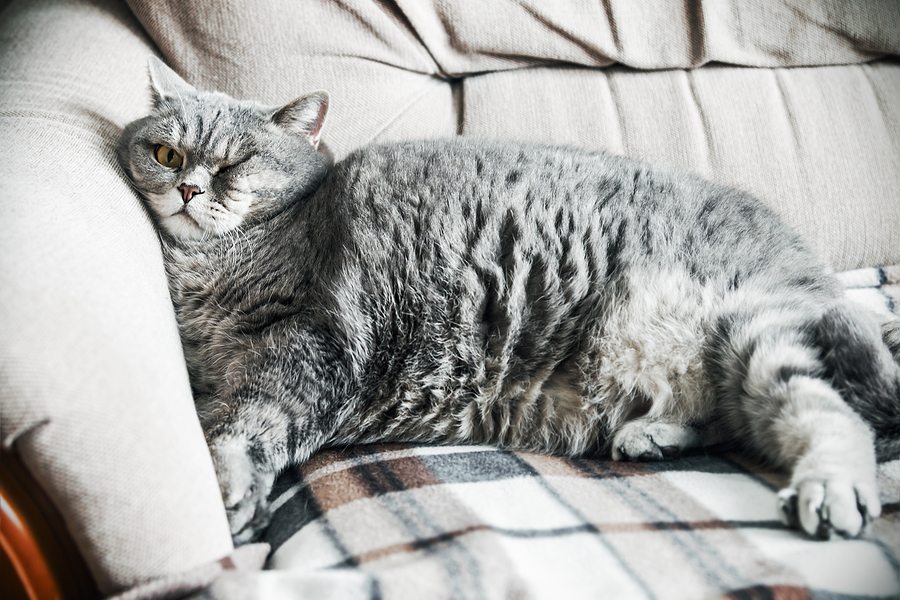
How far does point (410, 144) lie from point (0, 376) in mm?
918

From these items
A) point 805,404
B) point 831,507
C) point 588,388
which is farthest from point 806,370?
point 588,388

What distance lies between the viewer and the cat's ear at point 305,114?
59.4 inches

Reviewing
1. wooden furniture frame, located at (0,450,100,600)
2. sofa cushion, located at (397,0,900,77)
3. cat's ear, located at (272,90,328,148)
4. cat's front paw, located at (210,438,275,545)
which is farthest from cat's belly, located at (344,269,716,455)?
sofa cushion, located at (397,0,900,77)

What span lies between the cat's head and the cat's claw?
848 millimetres

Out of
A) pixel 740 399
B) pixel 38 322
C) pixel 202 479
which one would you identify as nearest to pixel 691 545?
pixel 740 399

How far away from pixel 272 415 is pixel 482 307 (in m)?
0.43

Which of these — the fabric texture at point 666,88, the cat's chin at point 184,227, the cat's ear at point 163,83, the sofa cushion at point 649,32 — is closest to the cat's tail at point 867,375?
the fabric texture at point 666,88

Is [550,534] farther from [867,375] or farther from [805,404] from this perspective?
[867,375]

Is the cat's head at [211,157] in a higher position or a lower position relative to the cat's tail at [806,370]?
higher

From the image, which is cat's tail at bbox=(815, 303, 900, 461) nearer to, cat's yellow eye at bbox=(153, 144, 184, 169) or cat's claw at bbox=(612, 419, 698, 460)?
cat's claw at bbox=(612, 419, 698, 460)

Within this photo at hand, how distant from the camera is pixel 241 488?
1.13 metres

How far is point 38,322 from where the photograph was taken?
932 mm

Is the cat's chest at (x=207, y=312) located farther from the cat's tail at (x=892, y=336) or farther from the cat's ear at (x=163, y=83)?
the cat's tail at (x=892, y=336)

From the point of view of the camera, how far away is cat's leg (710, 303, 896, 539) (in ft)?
3.33
